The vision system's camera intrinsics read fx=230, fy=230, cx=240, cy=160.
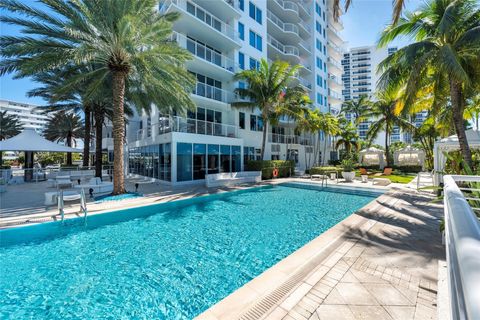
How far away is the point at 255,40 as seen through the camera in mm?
25594

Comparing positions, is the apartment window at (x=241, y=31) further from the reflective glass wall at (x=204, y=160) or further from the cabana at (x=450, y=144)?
the cabana at (x=450, y=144)

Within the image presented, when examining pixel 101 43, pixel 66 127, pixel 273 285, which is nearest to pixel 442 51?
pixel 273 285

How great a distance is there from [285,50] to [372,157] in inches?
857

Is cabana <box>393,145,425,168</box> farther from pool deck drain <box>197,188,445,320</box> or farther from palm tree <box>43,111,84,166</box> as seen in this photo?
palm tree <box>43,111,84,166</box>

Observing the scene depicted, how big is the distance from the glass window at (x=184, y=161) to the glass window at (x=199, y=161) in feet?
1.34

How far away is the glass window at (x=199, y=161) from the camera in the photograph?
729 inches

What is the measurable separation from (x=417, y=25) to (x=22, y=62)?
61.0ft

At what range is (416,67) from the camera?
9.59m

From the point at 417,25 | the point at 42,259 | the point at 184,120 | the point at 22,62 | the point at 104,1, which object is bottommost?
the point at 42,259

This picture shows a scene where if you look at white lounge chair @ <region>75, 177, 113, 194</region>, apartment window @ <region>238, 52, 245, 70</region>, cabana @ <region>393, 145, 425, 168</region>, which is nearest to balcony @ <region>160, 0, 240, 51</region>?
apartment window @ <region>238, 52, 245, 70</region>

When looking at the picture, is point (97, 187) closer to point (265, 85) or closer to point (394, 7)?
point (265, 85)

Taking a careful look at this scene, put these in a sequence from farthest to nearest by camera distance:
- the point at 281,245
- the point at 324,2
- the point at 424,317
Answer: the point at 324,2 < the point at 281,245 < the point at 424,317

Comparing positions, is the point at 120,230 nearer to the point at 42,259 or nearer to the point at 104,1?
the point at 42,259

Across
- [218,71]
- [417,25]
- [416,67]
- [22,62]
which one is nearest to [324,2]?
[218,71]
